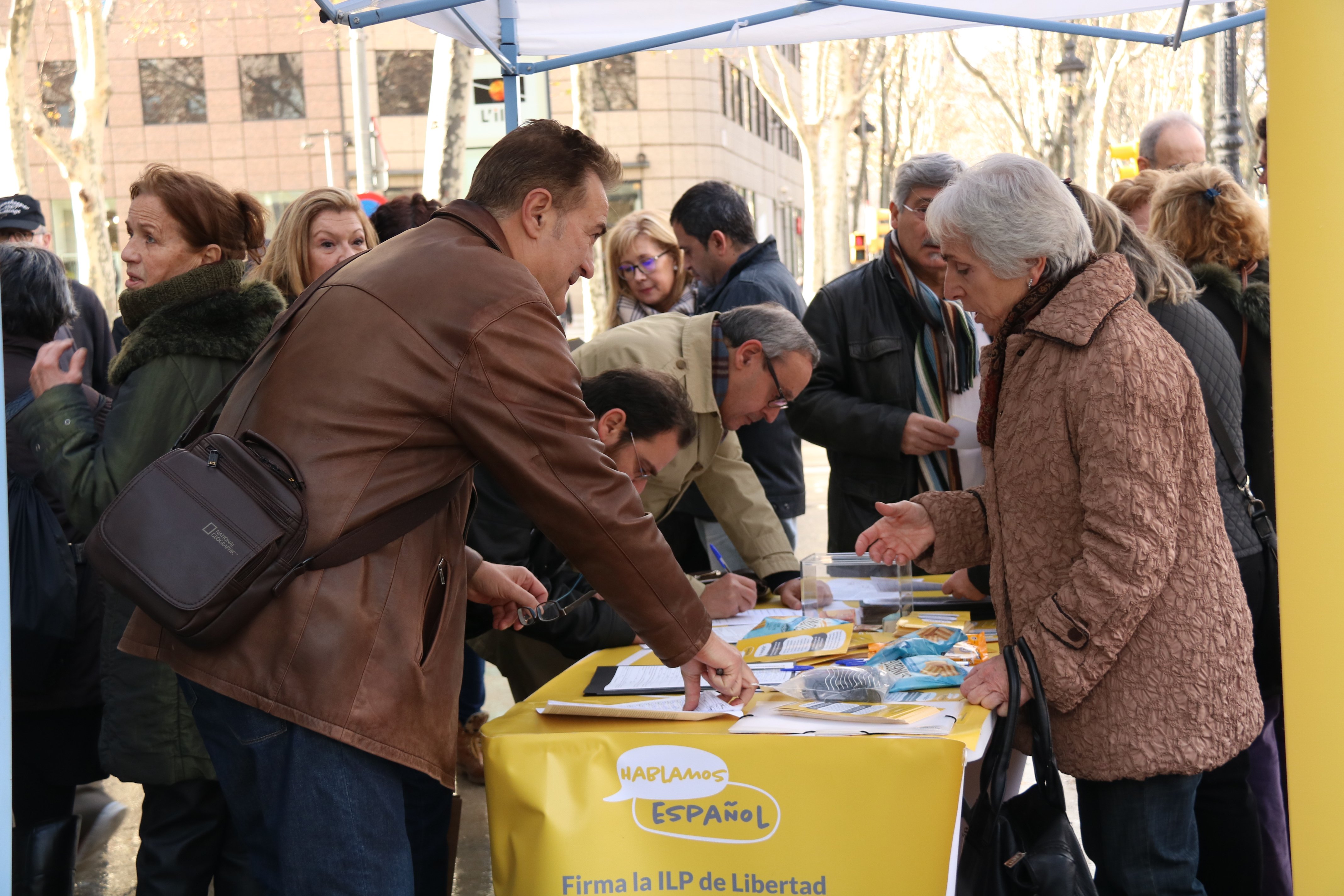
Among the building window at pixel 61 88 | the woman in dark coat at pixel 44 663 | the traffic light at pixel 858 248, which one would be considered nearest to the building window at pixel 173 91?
the building window at pixel 61 88

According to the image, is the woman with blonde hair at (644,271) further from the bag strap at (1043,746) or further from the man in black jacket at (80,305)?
the bag strap at (1043,746)

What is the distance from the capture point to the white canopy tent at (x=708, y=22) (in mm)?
4914

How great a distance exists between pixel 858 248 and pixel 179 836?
23.0 m

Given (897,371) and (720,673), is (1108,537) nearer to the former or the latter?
(720,673)

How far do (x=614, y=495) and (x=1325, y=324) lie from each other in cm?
108

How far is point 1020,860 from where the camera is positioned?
2.11 m

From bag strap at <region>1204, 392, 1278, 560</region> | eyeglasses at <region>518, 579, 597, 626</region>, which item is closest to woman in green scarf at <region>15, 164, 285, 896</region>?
eyeglasses at <region>518, 579, 597, 626</region>

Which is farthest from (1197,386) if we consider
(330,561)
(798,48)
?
(798,48)

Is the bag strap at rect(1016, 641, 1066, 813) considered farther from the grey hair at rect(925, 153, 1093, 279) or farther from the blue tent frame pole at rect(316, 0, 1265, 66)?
the blue tent frame pole at rect(316, 0, 1265, 66)

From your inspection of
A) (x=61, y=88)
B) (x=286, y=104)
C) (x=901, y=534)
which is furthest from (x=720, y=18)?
(x=61, y=88)

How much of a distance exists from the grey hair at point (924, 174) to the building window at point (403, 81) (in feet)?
87.7

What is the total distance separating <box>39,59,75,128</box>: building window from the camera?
29031 millimetres

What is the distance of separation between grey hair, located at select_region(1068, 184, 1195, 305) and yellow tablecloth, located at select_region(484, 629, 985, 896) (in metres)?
1.04

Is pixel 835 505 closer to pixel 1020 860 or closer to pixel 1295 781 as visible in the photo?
pixel 1020 860
